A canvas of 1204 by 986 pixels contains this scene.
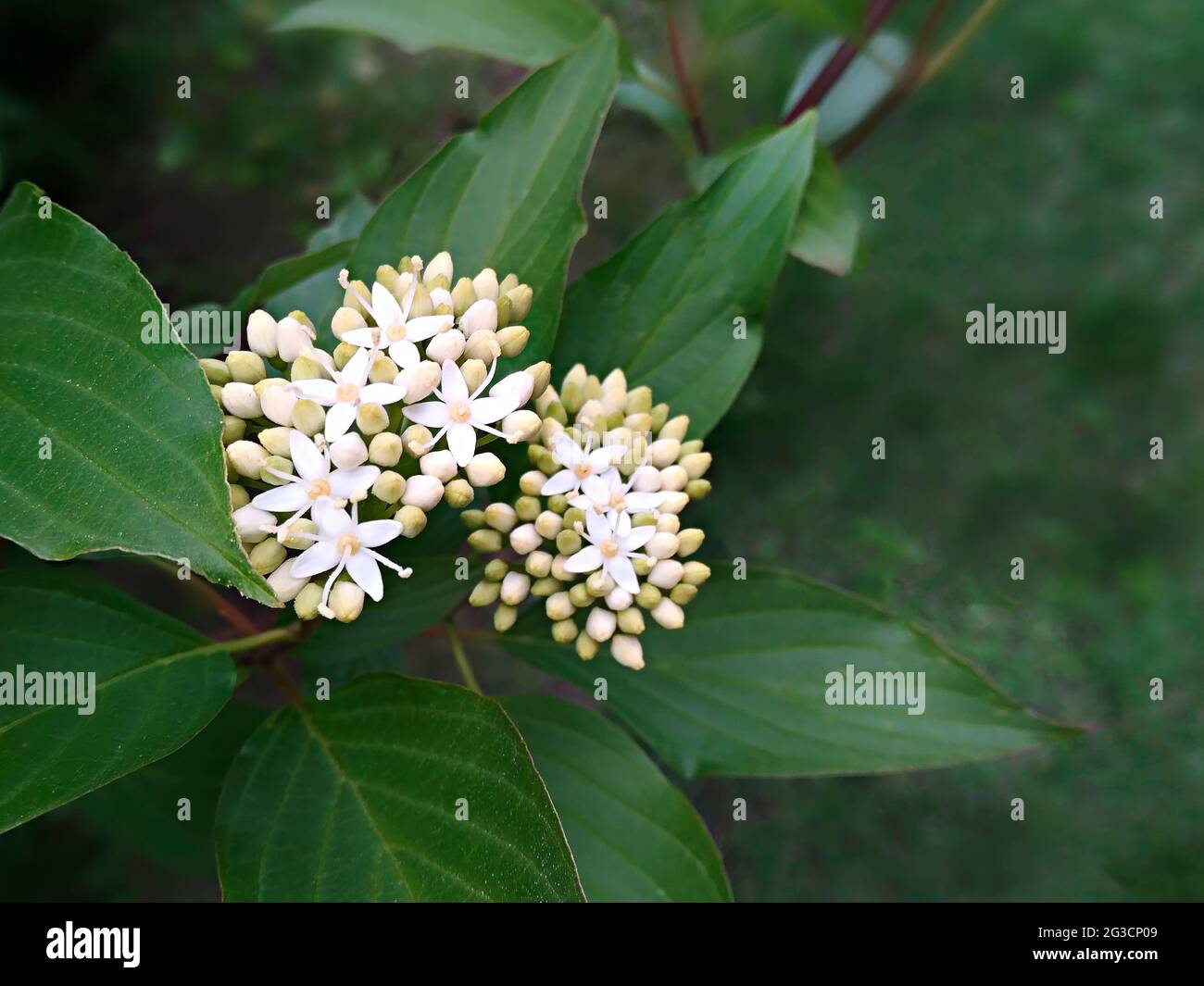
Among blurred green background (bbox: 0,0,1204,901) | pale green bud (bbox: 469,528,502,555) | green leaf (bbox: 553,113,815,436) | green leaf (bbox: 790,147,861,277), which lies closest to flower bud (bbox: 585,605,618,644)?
pale green bud (bbox: 469,528,502,555)

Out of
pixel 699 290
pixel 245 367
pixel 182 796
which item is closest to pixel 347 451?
pixel 245 367

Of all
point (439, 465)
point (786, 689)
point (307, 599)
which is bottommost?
point (786, 689)

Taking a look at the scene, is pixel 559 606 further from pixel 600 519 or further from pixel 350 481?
pixel 350 481

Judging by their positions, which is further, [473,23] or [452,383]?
[473,23]

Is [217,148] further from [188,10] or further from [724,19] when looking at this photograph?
[724,19]

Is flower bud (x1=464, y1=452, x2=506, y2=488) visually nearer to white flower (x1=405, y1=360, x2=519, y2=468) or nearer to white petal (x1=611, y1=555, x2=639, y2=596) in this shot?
white flower (x1=405, y1=360, x2=519, y2=468)

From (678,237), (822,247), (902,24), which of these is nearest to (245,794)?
(678,237)
